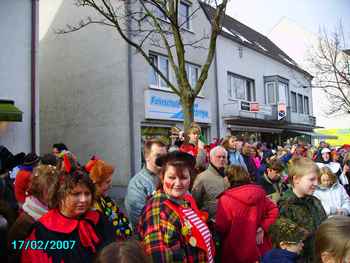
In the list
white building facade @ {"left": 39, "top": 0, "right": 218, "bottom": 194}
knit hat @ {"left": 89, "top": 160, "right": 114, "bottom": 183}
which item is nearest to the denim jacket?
knit hat @ {"left": 89, "top": 160, "right": 114, "bottom": 183}

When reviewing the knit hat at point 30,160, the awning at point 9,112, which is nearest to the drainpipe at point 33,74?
the awning at point 9,112

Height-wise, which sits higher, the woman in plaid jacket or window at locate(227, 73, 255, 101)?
window at locate(227, 73, 255, 101)

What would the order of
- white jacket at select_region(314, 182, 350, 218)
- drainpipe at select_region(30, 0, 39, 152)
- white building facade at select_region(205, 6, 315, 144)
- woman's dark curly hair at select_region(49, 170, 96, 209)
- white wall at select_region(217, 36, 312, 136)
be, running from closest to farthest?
woman's dark curly hair at select_region(49, 170, 96, 209) → white jacket at select_region(314, 182, 350, 218) → drainpipe at select_region(30, 0, 39, 152) → white wall at select_region(217, 36, 312, 136) → white building facade at select_region(205, 6, 315, 144)

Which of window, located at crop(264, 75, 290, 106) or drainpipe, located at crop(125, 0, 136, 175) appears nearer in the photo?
drainpipe, located at crop(125, 0, 136, 175)

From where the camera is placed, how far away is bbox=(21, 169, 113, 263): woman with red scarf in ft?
7.67

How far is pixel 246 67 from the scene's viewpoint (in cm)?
2056

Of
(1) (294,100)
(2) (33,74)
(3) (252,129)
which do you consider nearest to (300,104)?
(1) (294,100)

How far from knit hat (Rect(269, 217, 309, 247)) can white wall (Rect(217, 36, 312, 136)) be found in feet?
49.1

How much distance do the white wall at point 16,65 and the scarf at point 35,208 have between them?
25.6 feet

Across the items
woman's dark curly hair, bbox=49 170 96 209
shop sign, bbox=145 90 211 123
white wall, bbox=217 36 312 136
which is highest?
white wall, bbox=217 36 312 136

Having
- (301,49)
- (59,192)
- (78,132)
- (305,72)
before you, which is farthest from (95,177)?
(301,49)

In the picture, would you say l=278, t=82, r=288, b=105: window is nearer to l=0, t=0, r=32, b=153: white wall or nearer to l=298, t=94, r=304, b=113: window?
l=298, t=94, r=304, b=113: window

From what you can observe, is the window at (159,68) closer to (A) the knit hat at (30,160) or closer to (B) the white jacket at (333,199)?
(B) the white jacket at (333,199)

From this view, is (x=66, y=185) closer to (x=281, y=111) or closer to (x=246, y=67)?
(x=246, y=67)
